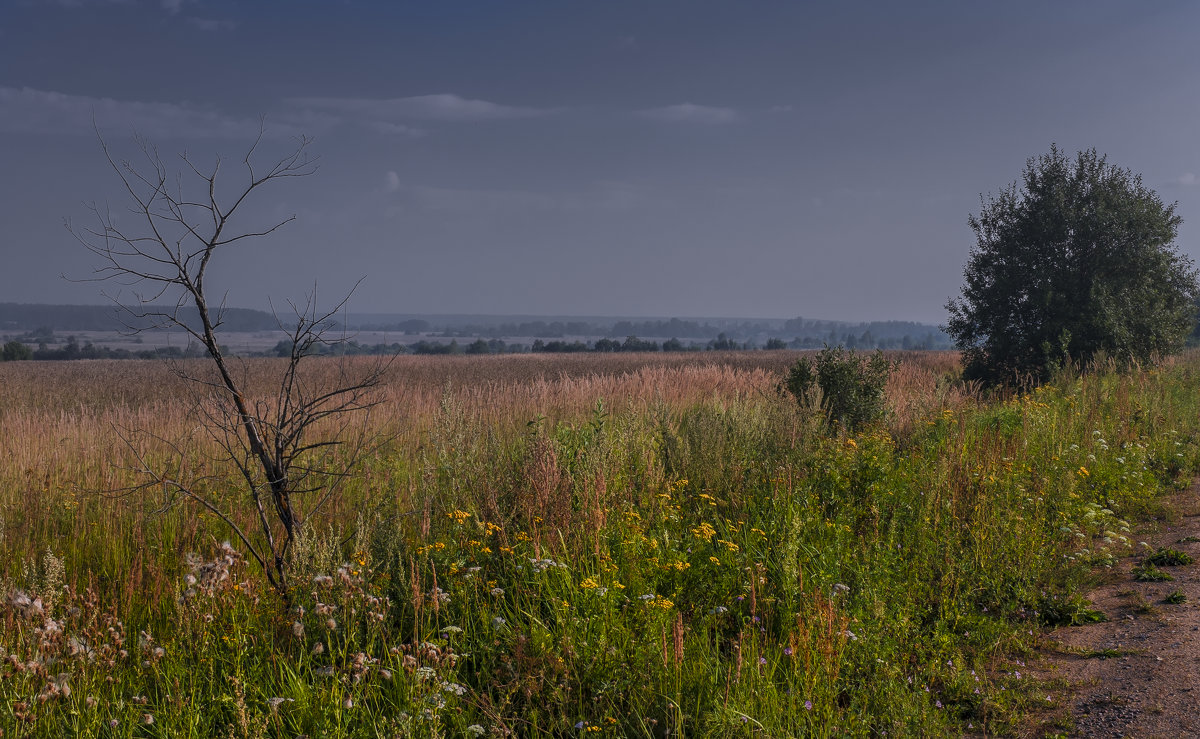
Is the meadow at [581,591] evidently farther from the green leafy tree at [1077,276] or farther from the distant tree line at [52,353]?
the distant tree line at [52,353]

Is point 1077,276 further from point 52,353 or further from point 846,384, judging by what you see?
point 52,353

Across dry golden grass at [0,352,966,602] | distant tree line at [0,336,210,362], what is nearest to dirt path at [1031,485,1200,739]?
dry golden grass at [0,352,966,602]

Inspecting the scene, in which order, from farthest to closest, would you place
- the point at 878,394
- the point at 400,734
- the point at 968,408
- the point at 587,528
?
the point at 968,408 → the point at 878,394 → the point at 587,528 → the point at 400,734

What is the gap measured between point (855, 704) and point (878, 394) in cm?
824

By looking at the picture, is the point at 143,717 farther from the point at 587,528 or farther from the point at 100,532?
the point at 100,532

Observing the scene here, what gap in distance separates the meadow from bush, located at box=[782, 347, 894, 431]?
2.05 m

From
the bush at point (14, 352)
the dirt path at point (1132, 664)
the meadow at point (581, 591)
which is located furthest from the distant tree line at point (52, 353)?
the dirt path at point (1132, 664)

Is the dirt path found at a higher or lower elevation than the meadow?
lower

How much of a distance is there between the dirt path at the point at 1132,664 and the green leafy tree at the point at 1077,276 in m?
14.6

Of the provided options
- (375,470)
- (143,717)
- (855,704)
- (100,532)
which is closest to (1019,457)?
(855,704)

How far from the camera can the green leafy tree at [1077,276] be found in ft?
61.5

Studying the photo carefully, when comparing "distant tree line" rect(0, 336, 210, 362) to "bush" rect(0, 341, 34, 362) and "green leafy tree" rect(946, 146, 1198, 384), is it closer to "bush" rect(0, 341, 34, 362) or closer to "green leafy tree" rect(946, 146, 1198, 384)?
"bush" rect(0, 341, 34, 362)

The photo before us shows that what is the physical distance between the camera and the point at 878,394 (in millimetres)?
11266

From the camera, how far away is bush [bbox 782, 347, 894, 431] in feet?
36.3
